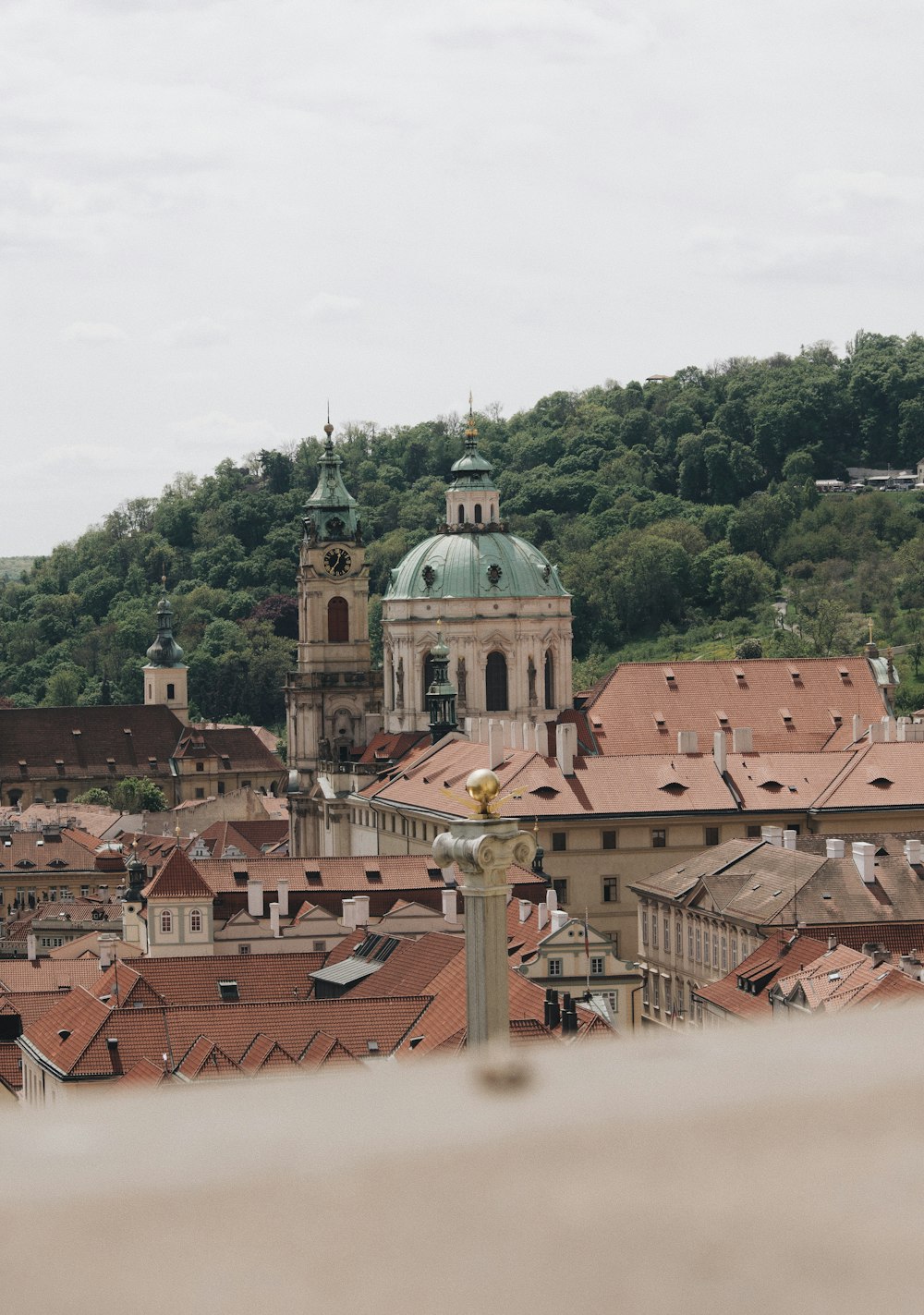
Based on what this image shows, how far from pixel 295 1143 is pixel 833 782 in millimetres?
82228

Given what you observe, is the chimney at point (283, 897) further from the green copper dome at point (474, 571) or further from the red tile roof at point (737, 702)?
the green copper dome at point (474, 571)

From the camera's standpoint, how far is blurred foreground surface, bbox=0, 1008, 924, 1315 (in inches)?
96.5

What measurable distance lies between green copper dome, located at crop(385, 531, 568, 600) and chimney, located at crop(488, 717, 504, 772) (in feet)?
28.2

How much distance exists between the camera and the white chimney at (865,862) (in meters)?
66.8

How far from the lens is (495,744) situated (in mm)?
91938

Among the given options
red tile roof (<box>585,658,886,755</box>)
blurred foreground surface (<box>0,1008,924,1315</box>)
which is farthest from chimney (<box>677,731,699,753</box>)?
blurred foreground surface (<box>0,1008,924,1315</box>)

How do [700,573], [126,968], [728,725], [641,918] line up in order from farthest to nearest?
[700,573]
[728,725]
[641,918]
[126,968]

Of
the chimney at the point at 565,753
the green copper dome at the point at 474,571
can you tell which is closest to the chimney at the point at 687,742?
the chimney at the point at 565,753

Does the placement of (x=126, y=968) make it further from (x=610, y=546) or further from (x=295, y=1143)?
(x=610, y=546)

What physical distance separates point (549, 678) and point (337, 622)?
556 inches

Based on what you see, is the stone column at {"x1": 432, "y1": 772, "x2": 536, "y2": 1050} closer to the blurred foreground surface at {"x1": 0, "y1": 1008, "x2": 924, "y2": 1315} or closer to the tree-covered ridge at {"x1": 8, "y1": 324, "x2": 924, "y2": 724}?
the blurred foreground surface at {"x1": 0, "y1": 1008, "x2": 924, "y2": 1315}

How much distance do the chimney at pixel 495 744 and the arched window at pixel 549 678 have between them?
21.4 ft

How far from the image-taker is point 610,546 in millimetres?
174125

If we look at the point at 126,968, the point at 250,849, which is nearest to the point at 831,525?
the point at 250,849
